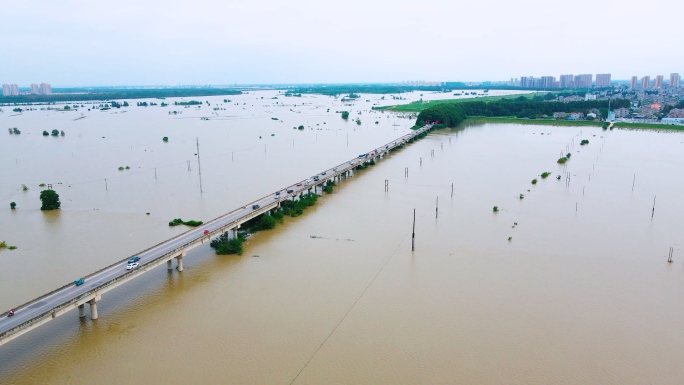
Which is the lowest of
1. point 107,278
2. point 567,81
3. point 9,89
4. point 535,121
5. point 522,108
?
point 107,278

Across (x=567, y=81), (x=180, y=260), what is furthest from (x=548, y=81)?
(x=180, y=260)

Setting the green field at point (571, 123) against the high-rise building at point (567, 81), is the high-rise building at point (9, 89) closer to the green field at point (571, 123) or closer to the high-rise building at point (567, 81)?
the green field at point (571, 123)

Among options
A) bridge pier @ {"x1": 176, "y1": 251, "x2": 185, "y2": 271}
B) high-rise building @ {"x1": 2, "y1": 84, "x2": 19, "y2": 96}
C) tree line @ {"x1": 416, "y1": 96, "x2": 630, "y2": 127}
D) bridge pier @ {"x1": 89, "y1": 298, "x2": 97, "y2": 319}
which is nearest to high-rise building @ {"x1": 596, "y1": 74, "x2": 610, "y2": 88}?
tree line @ {"x1": 416, "y1": 96, "x2": 630, "y2": 127}

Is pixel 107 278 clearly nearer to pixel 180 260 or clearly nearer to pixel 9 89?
pixel 180 260

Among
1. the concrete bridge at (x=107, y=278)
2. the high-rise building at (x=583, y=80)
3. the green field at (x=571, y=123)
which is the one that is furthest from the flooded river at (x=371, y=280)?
the high-rise building at (x=583, y=80)

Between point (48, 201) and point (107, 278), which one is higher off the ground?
point (48, 201)

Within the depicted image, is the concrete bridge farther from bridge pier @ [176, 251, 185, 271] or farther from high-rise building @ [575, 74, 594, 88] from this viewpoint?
high-rise building @ [575, 74, 594, 88]
